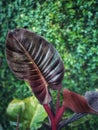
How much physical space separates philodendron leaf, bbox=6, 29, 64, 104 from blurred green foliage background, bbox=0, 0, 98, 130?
48 centimetres

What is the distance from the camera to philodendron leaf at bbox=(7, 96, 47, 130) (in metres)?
1.88

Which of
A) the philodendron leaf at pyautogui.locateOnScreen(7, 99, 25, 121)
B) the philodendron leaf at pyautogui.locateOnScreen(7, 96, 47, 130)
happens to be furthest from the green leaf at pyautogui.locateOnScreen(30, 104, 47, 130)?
the philodendron leaf at pyautogui.locateOnScreen(7, 99, 25, 121)

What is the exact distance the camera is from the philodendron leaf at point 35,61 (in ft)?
5.03

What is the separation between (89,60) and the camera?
204 cm

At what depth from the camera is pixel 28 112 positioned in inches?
76.5

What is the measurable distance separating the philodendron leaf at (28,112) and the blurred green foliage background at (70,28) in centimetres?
31

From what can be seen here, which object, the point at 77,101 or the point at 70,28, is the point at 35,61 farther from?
the point at 70,28

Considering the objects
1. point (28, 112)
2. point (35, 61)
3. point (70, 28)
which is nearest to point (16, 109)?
point (28, 112)

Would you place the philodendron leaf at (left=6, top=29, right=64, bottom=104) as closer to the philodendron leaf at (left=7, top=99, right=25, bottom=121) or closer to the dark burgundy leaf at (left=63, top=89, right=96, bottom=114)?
the dark burgundy leaf at (left=63, top=89, right=96, bottom=114)

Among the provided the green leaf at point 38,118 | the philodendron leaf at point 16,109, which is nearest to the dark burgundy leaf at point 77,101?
the green leaf at point 38,118

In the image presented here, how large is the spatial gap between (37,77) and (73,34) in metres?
0.60

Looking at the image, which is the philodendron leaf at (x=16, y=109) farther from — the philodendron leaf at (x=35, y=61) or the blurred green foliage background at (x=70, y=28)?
the philodendron leaf at (x=35, y=61)

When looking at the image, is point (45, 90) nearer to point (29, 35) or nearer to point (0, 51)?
point (29, 35)

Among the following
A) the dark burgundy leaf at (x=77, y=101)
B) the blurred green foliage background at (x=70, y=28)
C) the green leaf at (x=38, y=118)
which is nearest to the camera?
the dark burgundy leaf at (x=77, y=101)
